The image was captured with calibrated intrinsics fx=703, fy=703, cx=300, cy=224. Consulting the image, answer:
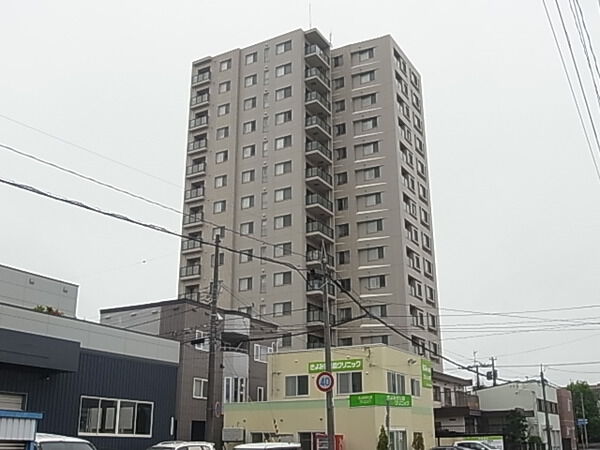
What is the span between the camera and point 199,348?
40219 mm

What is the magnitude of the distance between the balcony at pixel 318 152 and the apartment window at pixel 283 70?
324 inches

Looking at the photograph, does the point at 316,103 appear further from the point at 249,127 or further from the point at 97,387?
the point at 97,387

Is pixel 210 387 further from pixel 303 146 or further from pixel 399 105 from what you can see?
pixel 399 105

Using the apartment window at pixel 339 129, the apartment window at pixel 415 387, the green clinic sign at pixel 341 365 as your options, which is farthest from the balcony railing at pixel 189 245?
the apartment window at pixel 415 387

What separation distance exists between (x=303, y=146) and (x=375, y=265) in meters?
13.0

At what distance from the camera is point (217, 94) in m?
72.9

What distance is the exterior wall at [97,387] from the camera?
2370 centimetres

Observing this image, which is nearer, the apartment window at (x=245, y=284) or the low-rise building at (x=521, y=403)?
the low-rise building at (x=521, y=403)

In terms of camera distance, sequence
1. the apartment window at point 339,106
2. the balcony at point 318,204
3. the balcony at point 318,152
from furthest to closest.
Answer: the apartment window at point 339,106
the balcony at point 318,152
the balcony at point 318,204

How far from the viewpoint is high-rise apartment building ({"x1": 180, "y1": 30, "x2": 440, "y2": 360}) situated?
6178 cm

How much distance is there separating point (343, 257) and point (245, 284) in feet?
31.0

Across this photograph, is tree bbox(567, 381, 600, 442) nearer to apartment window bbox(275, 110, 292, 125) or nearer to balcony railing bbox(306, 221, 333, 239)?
balcony railing bbox(306, 221, 333, 239)

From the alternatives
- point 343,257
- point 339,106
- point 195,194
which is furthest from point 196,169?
point 343,257

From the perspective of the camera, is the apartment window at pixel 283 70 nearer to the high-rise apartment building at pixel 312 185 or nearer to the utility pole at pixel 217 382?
the high-rise apartment building at pixel 312 185
